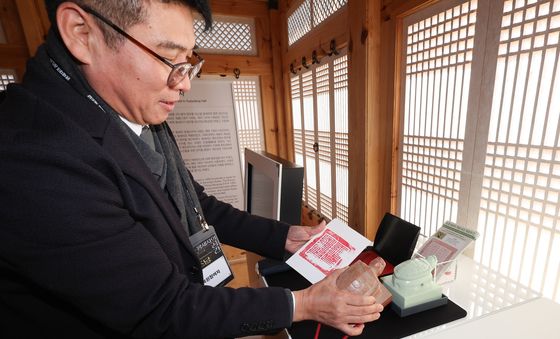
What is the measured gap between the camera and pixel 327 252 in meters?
0.91

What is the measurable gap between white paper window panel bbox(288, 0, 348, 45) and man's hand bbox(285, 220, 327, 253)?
1182 mm

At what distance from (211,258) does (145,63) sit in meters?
0.67

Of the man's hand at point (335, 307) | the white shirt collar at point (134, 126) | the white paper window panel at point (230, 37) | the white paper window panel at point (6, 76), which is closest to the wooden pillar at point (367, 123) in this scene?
the man's hand at point (335, 307)

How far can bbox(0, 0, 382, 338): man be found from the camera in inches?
16.7

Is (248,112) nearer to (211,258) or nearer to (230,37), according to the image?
(230,37)

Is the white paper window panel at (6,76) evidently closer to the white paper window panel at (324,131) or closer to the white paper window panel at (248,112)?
the white paper window panel at (248,112)

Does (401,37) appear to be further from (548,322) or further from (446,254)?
(548,322)

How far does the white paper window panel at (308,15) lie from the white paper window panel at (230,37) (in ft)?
1.26

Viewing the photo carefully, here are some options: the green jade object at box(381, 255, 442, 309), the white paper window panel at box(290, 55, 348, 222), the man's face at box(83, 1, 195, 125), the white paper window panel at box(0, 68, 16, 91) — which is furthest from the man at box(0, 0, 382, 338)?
the white paper window panel at box(0, 68, 16, 91)

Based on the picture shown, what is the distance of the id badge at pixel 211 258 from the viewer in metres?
0.88

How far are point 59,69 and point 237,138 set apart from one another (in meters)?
1.93

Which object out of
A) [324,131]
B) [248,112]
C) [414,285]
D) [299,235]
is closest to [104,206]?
[299,235]

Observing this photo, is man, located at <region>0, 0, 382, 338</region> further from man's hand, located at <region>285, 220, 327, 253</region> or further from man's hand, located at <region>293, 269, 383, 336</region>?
man's hand, located at <region>285, 220, 327, 253</region>

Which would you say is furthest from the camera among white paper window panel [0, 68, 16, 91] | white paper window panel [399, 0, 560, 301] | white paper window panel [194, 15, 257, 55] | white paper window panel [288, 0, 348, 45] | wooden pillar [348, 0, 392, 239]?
white paper window panel [194, 15, 257, 55]
